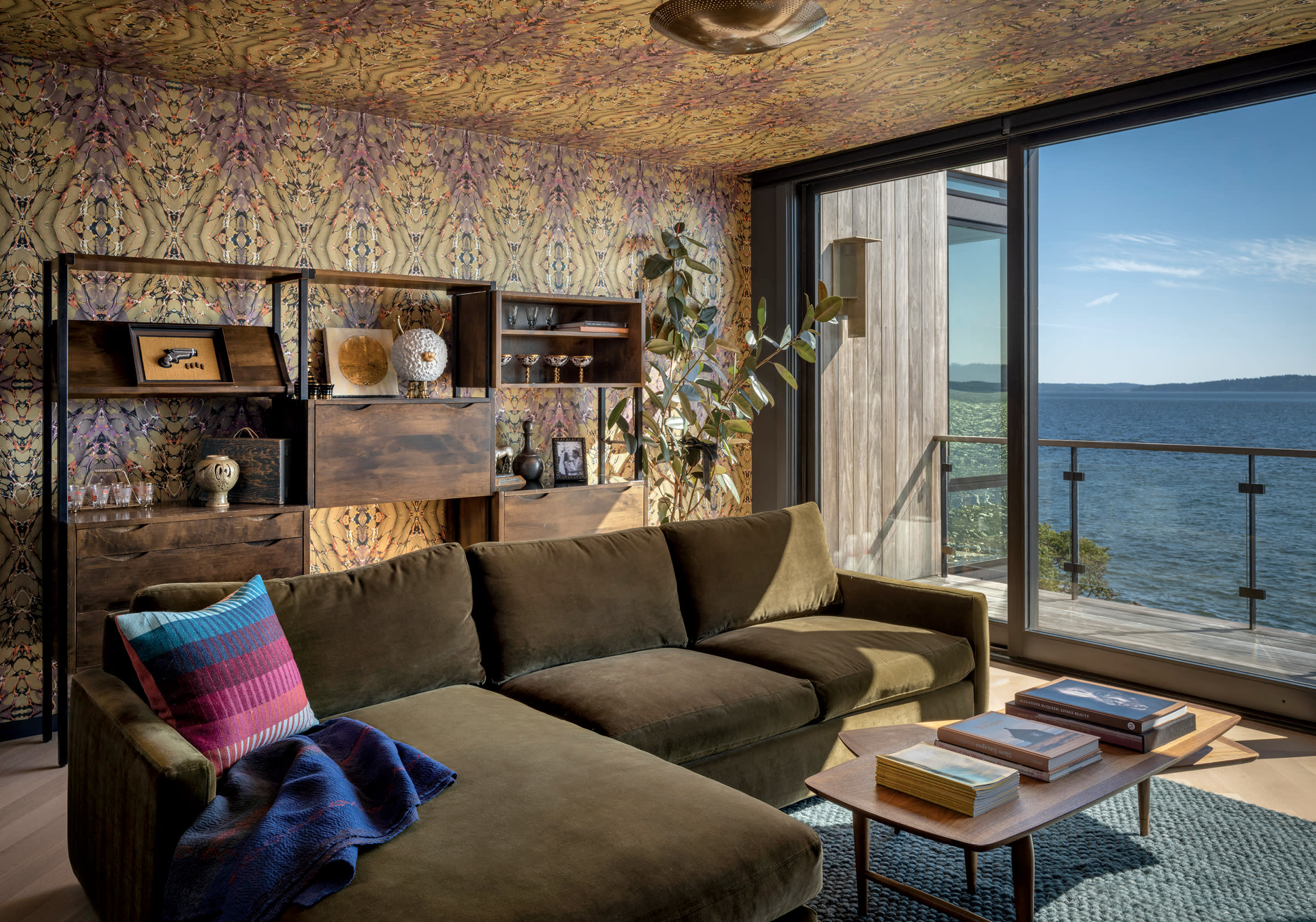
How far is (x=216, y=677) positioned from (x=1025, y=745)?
1.80 metres

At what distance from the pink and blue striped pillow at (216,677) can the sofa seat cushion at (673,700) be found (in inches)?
28.3

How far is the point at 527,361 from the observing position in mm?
4875

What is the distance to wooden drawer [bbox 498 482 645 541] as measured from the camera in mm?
4516

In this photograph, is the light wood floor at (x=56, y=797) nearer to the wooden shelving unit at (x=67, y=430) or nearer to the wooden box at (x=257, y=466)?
the wooden shelving unit at (x=67, y=430)

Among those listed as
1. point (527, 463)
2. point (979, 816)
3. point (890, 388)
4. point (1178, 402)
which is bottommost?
point (979, 816)

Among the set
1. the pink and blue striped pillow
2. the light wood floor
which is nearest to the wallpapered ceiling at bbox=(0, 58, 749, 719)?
the light wood floor

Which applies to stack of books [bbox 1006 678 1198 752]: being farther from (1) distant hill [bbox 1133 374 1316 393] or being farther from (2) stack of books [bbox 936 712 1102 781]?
(1) distant hill [bbox 1133 374 1316 393]

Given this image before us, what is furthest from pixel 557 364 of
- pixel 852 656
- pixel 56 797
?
pixel 56 797

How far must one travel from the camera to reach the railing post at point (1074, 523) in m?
4.39

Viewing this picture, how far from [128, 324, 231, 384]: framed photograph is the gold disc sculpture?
1.88 ft

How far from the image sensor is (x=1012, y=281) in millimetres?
4496

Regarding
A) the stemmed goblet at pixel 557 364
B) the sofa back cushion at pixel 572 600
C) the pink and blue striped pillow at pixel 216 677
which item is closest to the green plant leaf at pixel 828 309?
the stemmed goblet at pixel 557 364

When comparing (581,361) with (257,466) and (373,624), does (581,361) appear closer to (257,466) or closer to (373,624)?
(257,466)

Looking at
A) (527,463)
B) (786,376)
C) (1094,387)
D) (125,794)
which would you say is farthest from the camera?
(786,376)
